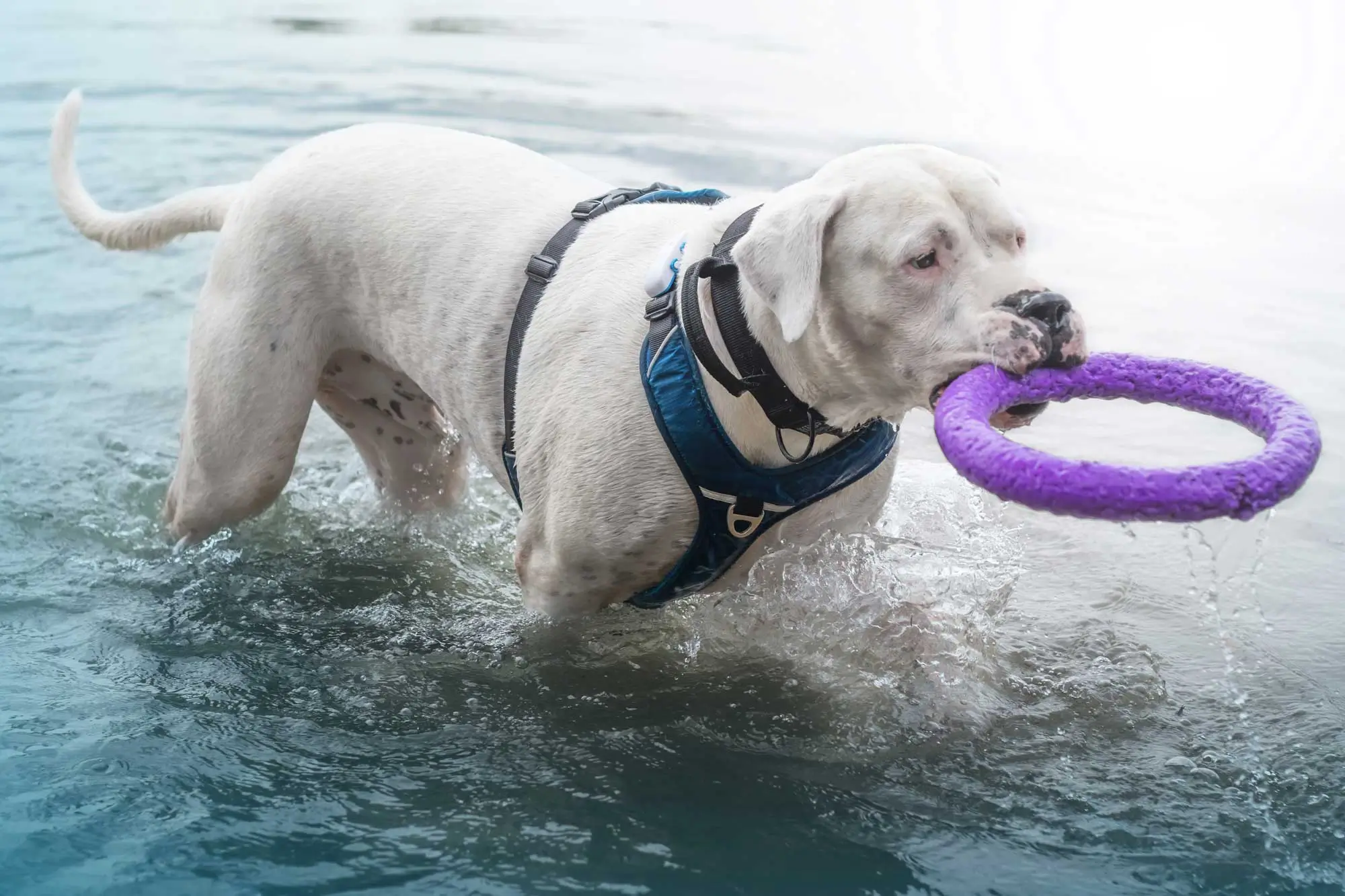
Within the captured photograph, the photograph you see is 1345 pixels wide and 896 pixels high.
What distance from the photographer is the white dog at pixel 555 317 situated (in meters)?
2.86

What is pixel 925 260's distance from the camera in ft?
9.33

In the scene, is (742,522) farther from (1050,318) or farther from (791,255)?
(1050,318)

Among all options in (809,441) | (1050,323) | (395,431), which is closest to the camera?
(1050,323)

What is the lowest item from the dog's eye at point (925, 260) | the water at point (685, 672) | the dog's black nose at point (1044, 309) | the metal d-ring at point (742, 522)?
the water at point (685, 672)

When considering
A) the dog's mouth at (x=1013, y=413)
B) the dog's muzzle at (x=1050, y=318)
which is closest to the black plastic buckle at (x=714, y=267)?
the dog's mouth at (x=1013, y=413)

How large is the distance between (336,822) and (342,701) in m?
0.64

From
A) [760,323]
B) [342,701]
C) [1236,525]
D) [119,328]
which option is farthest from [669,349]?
[119,328]

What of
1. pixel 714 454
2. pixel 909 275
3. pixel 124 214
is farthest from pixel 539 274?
pixel 124 214

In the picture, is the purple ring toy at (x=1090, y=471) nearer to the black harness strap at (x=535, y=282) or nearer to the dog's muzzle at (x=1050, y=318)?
the dog's muzzle at (x=1050, y=318)

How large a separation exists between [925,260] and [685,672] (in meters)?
1.54

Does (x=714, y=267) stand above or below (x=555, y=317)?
Answer: above

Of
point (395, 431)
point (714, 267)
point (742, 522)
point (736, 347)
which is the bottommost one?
point (395, 431)

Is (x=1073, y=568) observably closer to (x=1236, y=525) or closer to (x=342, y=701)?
(x=1236, y=525)

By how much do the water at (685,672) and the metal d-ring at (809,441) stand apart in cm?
43
